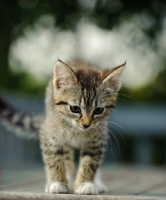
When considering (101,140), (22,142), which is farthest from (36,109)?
(101,140)

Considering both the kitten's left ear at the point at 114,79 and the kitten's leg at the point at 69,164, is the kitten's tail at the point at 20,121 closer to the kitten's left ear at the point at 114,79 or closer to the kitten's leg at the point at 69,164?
the kitten's leg at the point at 69,164

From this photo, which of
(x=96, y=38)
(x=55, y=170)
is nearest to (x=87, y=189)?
(x=55, y=170)

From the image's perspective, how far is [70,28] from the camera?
10.6 m

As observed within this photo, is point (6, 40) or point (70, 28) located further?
point (6, 40)

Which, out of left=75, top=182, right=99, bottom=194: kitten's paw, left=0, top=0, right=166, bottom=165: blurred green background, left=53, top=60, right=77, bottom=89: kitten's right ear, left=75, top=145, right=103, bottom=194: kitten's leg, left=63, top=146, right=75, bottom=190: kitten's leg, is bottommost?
left=75, top=182, right=99, bottom=194: kitten's paw

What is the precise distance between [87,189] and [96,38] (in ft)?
21.5

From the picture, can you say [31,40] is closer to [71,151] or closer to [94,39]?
[94,39]

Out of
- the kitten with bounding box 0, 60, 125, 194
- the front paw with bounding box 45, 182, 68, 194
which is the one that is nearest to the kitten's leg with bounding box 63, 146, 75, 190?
the kitten with bounding box 0, 60, 125, 194

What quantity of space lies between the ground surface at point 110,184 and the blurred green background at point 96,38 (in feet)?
6.13

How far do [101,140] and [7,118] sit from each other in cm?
190

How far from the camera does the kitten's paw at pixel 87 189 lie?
5.29 m

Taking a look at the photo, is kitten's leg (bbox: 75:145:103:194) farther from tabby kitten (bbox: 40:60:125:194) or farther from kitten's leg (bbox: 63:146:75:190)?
kitten's leg (bbox: 63:146:75:190)

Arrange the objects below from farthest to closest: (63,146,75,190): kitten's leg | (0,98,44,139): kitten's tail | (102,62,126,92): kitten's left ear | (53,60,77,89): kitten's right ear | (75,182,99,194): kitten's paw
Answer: (0,98,44,139): kitten's tail
(63,146,75,190): kitten's leg
(102,62,126,92): kitten's left ear
(53,60,77,89): kitten's right ear
(75,182,99,194): kitten's paw

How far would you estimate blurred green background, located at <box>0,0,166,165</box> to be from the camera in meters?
10.2
